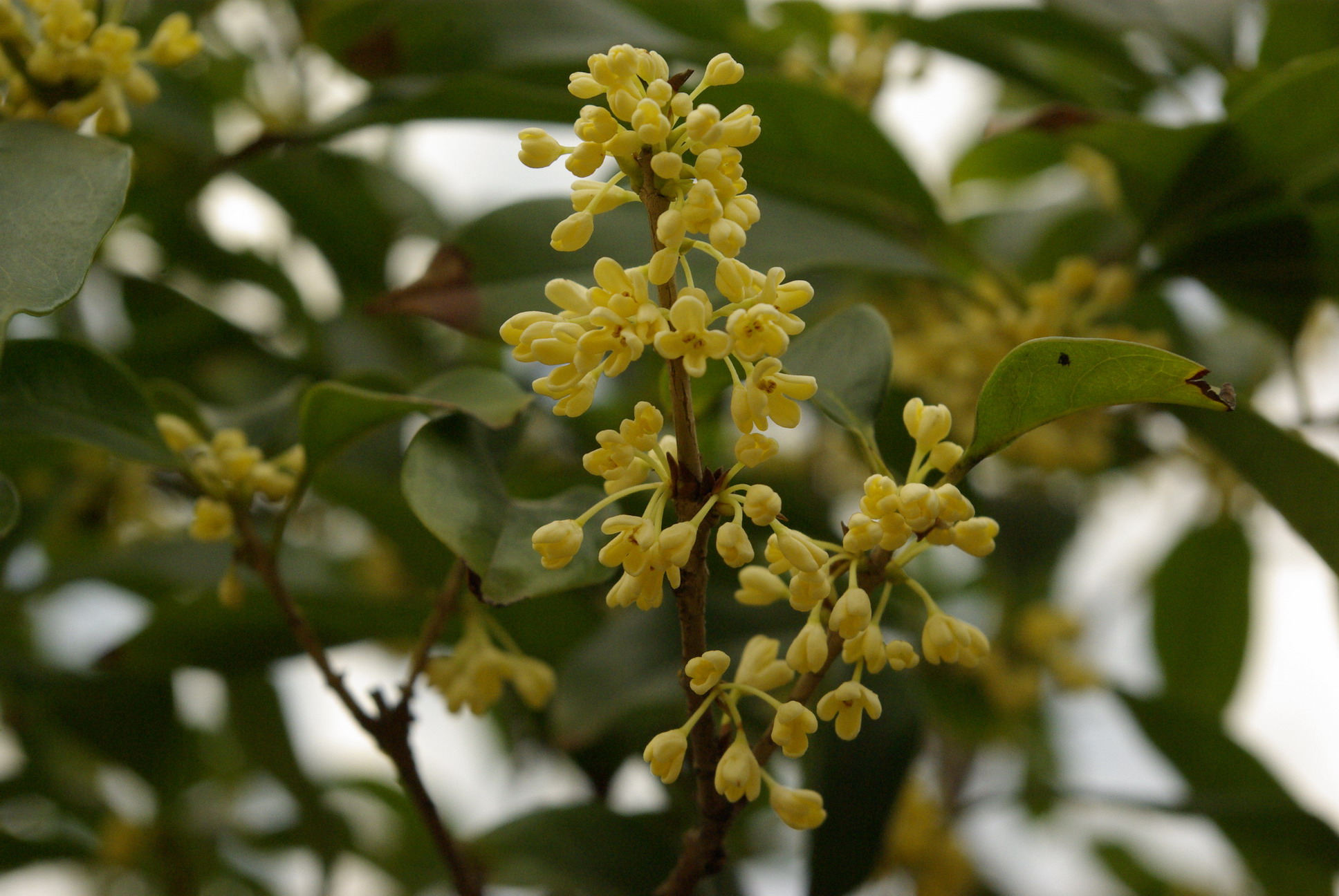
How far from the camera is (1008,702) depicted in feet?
4.67

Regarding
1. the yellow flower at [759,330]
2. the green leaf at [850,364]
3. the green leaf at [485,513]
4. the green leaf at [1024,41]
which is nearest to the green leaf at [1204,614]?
the green leaf at [1024,41]

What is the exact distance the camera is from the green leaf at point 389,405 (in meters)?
0.66

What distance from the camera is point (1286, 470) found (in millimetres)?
798

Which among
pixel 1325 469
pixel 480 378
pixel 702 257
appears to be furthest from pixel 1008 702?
pixel 480 378

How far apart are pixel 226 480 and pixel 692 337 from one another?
15.8 inches

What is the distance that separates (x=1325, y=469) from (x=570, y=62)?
728 mm

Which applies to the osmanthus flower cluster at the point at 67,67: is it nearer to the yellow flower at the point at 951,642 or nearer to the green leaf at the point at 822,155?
the green leaf at the point at 822,155

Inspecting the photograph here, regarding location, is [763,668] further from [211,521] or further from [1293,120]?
[1293,120]

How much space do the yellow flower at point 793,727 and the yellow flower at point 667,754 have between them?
0.05 m

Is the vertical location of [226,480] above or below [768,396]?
below

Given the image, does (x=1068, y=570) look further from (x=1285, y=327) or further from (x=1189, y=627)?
(x=1285, y=327)

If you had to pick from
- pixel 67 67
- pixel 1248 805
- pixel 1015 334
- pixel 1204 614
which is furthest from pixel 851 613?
pixel 1204 614

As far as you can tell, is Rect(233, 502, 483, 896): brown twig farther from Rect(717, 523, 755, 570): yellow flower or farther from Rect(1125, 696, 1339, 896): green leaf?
Rect(1125, 696, 1339, 896): green leaf

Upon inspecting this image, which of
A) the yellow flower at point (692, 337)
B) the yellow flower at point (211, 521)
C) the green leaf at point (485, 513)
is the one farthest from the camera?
the yellow flower at point (211, 521)
